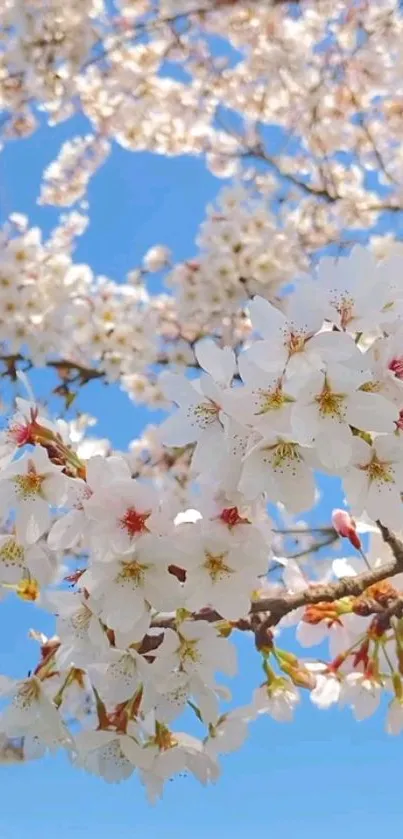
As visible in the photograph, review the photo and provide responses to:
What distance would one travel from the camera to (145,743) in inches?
50.6

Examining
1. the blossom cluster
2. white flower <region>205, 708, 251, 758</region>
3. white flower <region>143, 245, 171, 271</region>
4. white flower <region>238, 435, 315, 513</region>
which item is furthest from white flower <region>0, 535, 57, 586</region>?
white flower <region>143, 245, 171, 271</region>

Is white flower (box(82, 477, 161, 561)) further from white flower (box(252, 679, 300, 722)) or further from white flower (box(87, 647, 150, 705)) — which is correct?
white flower (box(252, 679, 300, 722))

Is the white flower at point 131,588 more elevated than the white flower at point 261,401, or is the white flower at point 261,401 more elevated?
the white flower at point 261,401

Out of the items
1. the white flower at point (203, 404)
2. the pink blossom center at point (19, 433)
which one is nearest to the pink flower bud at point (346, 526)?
the white flower at point (203, 404)

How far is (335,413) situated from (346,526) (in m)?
0.54

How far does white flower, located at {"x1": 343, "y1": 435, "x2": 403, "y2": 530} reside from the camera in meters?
1.03

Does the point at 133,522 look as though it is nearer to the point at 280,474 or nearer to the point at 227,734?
the point at 280,474

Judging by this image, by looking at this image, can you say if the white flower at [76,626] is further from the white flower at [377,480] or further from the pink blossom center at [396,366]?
the pink blossom center at [396,366]

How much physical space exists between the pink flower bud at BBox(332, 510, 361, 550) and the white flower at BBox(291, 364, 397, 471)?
1.65ft

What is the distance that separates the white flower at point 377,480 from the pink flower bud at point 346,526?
34cm

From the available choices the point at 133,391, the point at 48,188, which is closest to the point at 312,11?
the point at 48,188

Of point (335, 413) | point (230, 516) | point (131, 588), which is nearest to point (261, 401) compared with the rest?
point (335, 413)

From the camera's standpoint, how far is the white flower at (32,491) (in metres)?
1.13

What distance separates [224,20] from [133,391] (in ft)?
8.79
